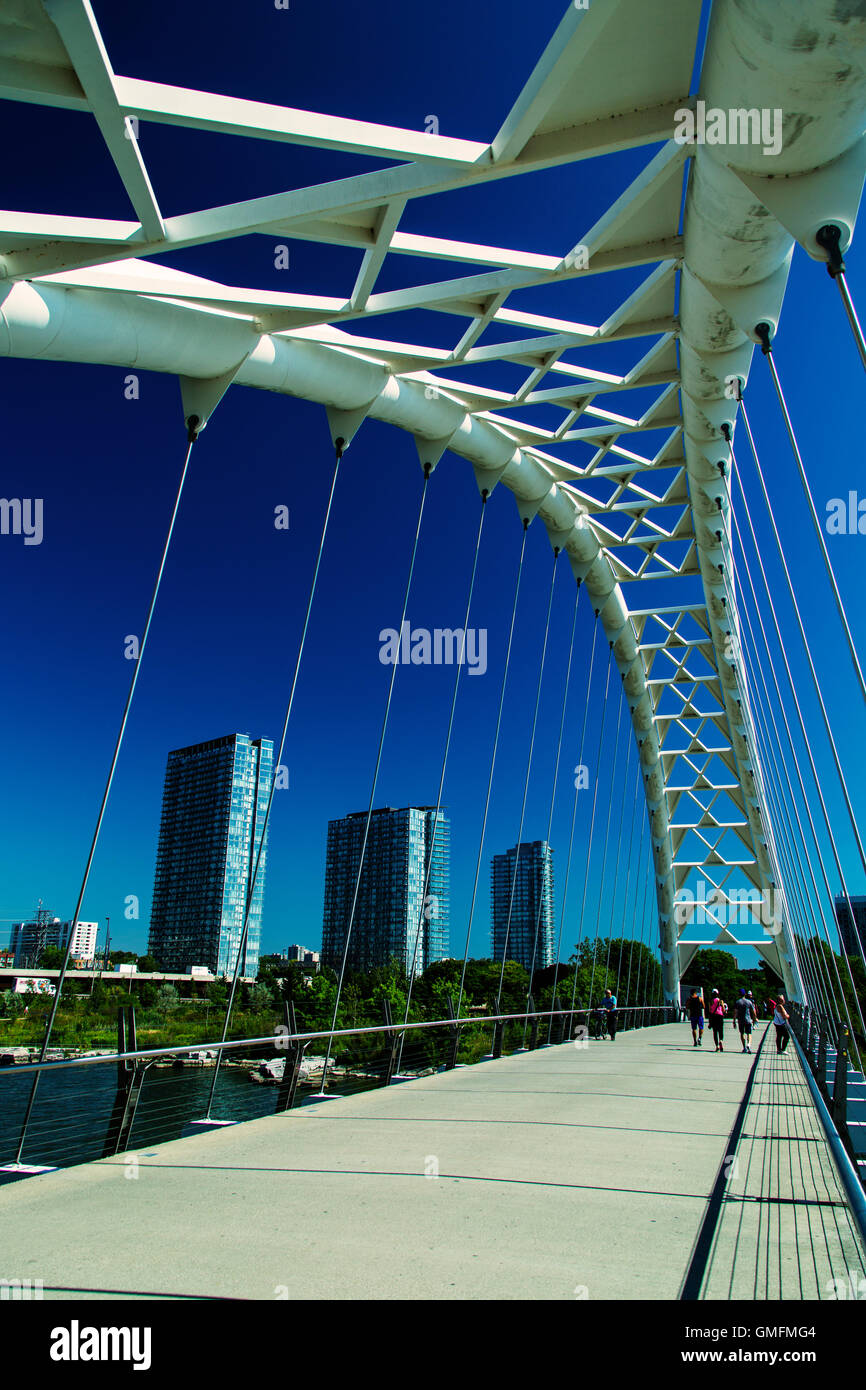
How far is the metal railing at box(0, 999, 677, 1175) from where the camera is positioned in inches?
249

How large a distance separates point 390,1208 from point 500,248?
28.9 ft

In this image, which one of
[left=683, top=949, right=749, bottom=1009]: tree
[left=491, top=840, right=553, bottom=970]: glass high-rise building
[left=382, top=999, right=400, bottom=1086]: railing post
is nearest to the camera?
[left=382, top=999, right=400, bottom=1086]: railing post

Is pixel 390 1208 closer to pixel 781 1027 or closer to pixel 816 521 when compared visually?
pixel 816 521

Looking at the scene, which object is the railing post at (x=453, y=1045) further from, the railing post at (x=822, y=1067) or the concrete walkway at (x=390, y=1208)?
the railing post at (x=822, y=1067)

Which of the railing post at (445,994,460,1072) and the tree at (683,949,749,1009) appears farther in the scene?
the tree at (683,949,749,1009)

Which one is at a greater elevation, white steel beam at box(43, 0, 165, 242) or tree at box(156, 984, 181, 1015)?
white steel beam at box(43, 0, 165, 242)

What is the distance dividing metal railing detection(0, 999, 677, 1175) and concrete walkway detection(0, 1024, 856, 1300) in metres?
0.45

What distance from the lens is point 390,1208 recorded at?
4.92m

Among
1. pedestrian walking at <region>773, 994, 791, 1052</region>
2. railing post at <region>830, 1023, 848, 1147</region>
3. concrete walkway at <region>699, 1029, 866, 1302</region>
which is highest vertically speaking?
pedestrian walking at <region>773, 994, 791, 1052</region>

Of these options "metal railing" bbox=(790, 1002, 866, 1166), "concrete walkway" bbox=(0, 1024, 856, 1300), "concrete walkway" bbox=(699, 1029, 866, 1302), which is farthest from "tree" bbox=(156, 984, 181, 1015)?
"concrete walkway" bbox=(699, 1029, 866, 1302)

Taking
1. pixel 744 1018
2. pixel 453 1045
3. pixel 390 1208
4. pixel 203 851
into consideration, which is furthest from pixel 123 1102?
pixel 203 851

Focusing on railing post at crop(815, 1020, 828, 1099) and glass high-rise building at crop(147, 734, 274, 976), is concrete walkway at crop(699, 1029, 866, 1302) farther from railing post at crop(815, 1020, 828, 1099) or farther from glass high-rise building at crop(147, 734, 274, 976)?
glass high-rise building at crop(147, 734, 274, 976)

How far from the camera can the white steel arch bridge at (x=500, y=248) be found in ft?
19.0

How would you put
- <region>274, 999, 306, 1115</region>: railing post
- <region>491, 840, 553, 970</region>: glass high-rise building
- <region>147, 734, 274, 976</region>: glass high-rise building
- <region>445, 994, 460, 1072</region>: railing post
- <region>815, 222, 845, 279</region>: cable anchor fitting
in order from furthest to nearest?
1. <region>491, 840, 553, 970</region>: glass high-rise building
2. <region>147, 734, 274, 976</region>: glass high-rise building
3. <region>445, 994, 460, 1072</region>: railing post
4. <region>274, 999, 306, 1115</region>: railing post
5. <region>815, 222, 845, 279</region>: cable anchor fitting
